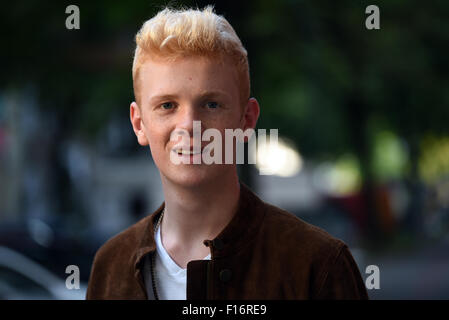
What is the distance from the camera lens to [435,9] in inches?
278

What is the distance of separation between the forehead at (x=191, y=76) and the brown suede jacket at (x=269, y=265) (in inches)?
14.0

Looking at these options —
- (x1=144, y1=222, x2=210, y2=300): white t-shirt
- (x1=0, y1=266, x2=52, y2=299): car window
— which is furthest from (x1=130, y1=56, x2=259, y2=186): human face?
(x1=0, y1=266, x2=52, y2=299): car window

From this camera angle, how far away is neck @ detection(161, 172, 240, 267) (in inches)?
72.2

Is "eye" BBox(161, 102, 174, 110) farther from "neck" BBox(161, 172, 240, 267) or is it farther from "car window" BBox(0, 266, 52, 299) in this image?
"car window" BBox(0, 266, 52, 299)

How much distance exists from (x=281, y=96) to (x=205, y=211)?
11889 millimetres

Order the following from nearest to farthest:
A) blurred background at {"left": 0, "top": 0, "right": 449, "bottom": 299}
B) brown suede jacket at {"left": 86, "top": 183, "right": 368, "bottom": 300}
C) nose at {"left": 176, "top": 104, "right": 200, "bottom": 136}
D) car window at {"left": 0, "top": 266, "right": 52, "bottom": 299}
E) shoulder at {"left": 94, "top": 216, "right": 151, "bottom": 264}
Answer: nose at {"left": 176, "top": 104, "right": 200, "bottom": 136}, brown suede jacket at {"left": 86, "top": 183, "right": 368, "bottom": 300}, shoulder at {"left": 94, "top": 216, "right": 151, "bottom": 264}, car window at {"left": 0, "top": 266, "right": 52, "bottom": 299}, blurred background at {"left": 0, "top": 0, "right": 449, "bottom": 299}

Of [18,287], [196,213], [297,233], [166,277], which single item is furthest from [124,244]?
[18,287]

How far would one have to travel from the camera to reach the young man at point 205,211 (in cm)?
174

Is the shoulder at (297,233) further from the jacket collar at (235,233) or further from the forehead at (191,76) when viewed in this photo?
the forehead at (191,76)

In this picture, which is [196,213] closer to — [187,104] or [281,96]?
[187,104]

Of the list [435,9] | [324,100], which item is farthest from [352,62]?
[435,9]

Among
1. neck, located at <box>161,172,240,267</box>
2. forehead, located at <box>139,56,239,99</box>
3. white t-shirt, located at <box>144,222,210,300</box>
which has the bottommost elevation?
white t-shirt, located at <box>144,222,210,300</box>

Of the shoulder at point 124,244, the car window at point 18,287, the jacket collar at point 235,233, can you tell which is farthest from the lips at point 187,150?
the car window at point 18,287
